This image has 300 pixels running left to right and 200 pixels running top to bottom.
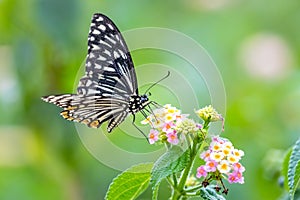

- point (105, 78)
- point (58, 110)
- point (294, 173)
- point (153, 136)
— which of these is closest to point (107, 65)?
point (105, 78)

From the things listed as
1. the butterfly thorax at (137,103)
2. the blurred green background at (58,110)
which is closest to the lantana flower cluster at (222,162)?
the butterfly thorax at (137,103)

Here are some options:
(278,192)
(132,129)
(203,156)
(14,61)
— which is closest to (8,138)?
(14,61)

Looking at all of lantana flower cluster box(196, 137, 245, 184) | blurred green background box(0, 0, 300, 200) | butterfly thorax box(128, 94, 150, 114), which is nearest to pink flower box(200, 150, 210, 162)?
lantana flower cluster box(196, 137, 245, 184)

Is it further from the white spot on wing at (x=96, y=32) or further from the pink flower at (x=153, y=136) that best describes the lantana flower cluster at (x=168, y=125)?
the white spot on wing at (x=96, y=32)

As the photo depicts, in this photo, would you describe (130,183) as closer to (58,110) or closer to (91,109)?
(91,109)

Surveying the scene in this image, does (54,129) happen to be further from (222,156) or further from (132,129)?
(222,156)

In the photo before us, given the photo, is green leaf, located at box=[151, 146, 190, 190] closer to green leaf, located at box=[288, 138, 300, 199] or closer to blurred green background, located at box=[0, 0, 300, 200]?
green leaf, located at box=[288, 138, 300, 199]
